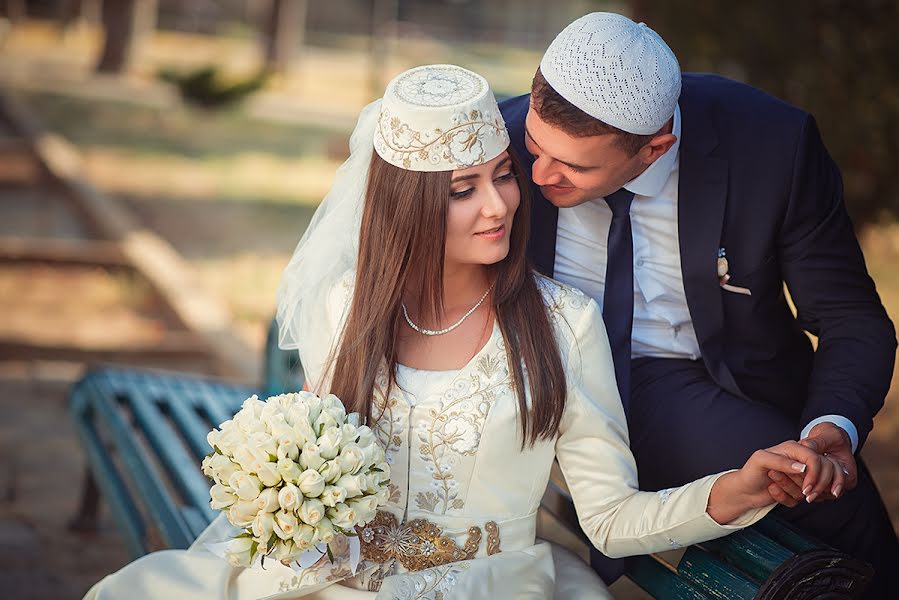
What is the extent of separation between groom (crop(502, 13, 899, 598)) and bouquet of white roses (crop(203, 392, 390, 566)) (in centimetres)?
84

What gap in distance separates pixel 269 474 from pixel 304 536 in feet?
0.49

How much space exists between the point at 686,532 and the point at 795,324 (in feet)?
3.14

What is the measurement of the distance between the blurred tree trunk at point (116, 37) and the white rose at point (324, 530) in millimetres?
19774

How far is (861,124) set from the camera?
233 inches

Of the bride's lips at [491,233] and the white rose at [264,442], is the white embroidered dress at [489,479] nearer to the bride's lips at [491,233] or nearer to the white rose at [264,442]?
the bride's lips at [491,233]

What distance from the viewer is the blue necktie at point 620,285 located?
297 centimetres

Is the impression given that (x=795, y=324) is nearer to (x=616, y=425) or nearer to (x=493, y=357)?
(x=616, y=425)

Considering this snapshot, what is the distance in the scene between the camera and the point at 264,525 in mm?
2369

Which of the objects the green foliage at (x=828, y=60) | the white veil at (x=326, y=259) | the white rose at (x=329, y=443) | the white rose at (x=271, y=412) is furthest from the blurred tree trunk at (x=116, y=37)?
the white rose at (x=329, y=443)

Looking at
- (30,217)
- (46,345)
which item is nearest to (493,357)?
(46,345)

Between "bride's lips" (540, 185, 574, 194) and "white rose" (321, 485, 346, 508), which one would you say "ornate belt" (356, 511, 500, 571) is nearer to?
"white rose" (321, 485, 346, 508)

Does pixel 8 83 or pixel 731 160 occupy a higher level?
pixel 731 160

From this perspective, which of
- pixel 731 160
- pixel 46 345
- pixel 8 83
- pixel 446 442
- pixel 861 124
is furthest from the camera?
pixel 8 83

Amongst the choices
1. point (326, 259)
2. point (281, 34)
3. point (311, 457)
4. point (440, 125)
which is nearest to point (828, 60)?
point (326, 259)
